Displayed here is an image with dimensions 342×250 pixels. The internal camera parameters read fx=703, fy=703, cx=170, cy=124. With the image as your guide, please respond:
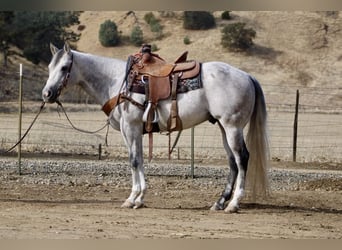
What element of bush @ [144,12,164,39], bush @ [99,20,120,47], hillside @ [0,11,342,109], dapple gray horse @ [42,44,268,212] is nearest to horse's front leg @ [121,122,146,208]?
Result: dapple gray horse @ [42,44,268,212]

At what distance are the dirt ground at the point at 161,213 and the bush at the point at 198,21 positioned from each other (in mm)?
44724

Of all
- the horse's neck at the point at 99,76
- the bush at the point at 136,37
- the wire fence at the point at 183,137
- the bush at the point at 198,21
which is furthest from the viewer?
the bush at the point at 198,21

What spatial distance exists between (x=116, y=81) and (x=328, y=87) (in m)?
33.5

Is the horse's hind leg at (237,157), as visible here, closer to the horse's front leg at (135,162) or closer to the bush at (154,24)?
the horse's front leg at (135,162)

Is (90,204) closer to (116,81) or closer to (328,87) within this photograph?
(116,81)

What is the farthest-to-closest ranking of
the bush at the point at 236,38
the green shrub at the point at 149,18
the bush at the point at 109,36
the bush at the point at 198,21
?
1. the green shrub at the point at 149,18
2. the bush at the point at 198,21
3. the bush at the point at 109,36
4. the bush at the point at 236,38

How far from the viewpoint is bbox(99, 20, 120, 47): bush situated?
5219 cm

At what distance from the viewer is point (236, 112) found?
27.2 feet

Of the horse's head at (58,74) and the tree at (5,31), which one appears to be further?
the tree at (5,31)

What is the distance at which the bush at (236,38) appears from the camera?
4922cm

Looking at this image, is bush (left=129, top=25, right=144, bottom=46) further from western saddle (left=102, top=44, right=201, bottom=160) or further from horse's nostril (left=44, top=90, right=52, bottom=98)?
horse's nostril (left=44, top=90, right=52, bottom=98)

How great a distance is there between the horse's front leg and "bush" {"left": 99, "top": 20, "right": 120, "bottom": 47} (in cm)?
4402

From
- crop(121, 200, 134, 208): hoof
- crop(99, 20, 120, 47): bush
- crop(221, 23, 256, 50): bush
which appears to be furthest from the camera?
crop(99, 20, 120, 47): bush

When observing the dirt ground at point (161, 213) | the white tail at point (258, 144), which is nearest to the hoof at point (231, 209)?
the dirt ground at point (161, 213)
